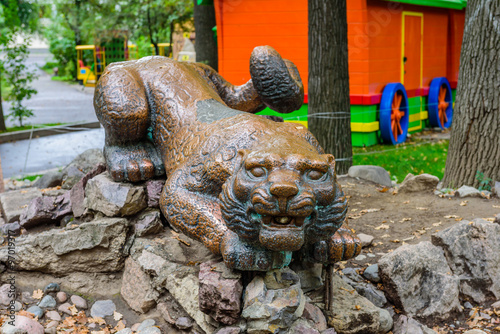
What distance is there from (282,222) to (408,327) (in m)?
1.35

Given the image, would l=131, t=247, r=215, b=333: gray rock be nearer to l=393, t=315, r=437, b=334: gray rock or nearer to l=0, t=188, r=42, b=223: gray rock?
l=393, t=315, r=437, b=334: gray rock

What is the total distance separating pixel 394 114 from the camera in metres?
9.87

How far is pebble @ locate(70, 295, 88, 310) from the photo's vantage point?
11.9ft

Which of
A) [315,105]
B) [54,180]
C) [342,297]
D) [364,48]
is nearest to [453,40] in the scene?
[364,48]

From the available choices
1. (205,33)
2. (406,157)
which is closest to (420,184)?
(406,157)

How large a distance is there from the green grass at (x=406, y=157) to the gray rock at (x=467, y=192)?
6.02ft

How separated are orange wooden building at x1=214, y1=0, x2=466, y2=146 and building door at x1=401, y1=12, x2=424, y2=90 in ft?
0.06

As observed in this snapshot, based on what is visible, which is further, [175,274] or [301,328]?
[175,274]

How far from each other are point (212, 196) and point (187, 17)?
13238 mm

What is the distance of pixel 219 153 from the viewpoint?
116 inches

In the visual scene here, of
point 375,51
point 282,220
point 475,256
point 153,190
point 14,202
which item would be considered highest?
point 375,51

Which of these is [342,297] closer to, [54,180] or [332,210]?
[332,210]

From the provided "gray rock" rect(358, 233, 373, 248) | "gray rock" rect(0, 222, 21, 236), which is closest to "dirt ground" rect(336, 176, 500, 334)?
"gray rock" rect(358, 233, 373, 248)

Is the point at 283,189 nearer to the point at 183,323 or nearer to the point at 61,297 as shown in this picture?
the point at 183,323
